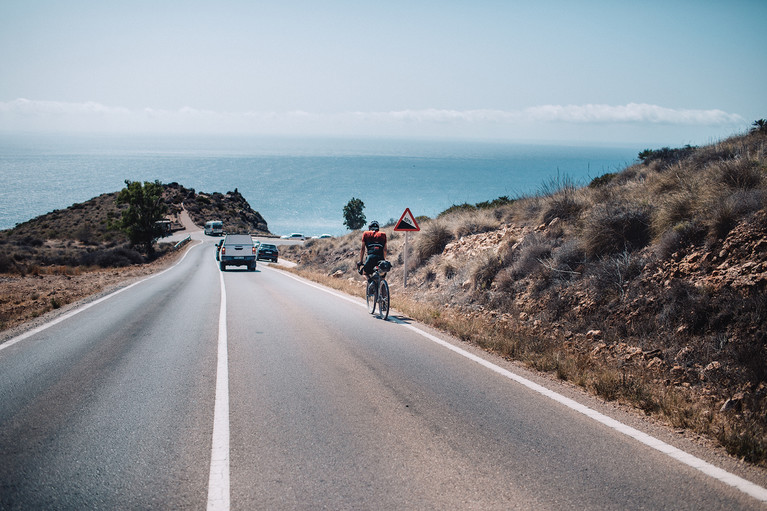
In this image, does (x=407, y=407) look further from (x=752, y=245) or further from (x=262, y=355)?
(x=752, y=245)

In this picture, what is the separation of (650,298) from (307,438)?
18.4ft

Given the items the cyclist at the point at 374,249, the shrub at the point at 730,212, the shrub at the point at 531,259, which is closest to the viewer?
the shrub at the point at 730,212

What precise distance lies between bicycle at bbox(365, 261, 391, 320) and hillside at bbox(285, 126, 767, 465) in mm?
693

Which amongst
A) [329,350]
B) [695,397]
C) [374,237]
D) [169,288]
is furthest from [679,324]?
[169,288]

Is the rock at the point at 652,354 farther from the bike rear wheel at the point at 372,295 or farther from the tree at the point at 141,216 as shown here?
the tree at the point at 141,216

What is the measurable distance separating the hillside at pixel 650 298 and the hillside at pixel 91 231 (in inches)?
1111

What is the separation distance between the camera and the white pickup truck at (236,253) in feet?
103

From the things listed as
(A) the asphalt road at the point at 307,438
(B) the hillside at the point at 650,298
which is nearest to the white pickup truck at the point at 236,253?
(B) the hillside at the point at 650,298

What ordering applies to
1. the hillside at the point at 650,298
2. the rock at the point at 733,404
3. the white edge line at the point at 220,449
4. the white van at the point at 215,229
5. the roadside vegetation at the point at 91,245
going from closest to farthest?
the white edge line at the point at 220,449
the rock at the point at 733,404
the hillside at the point at 650,298
the roadside vegetation at the point at 91,245
the white van at the point at 215,229

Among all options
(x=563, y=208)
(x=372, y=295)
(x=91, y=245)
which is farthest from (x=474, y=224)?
(x=91, y=245)

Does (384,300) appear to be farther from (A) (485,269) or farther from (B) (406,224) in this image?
(B) (406,224)

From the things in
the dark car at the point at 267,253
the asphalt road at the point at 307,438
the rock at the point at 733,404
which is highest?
the rock at the point at 733,404

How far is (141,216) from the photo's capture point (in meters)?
65.6

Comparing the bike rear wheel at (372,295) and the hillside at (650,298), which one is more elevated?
the hillside at (650,298)
